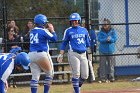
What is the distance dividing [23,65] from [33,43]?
157 inches

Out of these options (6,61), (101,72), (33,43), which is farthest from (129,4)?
(6,61)

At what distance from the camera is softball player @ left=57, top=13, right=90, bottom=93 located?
453 inches

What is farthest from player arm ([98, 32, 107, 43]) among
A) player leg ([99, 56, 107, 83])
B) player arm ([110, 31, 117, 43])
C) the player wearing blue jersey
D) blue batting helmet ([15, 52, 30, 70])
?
blue batting helmet ([15, 52, 30, 70])

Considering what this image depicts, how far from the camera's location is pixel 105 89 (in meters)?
13.3

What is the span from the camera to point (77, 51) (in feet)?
38.0

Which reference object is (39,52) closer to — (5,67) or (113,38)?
(5,67)

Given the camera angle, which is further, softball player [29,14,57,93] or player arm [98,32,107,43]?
player arm [98,32,107,43]

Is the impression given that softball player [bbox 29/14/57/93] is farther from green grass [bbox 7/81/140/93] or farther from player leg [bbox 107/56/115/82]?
player leg [bbox 107/56/115/82]

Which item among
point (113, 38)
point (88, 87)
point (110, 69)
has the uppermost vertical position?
point (113, 38)

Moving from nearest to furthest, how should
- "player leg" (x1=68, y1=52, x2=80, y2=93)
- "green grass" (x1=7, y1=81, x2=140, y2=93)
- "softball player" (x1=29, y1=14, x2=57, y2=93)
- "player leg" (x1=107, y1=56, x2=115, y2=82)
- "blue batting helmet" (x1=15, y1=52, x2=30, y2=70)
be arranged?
"blue batting helmet" (x1=15, y1=52, x2=30, y2=70) → "softball player" (x1=29, y1=14, x2=57, y2=93) → "player leg" (x1=68, y1=52, x2=80, y2=93) → "green grass" (x1=7, y1=81, x2=140, y2=93) → "player leg" (x1=107, y1=56, x2=115, y2=82)

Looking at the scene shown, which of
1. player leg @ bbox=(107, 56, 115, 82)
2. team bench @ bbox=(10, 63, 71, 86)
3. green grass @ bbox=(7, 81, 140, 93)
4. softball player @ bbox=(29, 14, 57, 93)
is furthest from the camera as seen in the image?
player leg @ bbox=(107, 56, 115, 82)

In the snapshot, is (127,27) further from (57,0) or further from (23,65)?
(23,65)

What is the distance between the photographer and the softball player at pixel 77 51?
11508mm

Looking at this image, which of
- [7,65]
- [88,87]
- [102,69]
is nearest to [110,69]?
[102,69]
